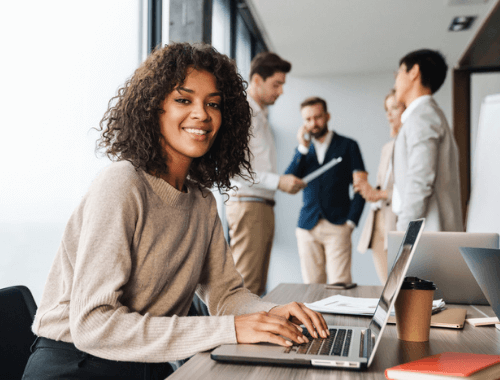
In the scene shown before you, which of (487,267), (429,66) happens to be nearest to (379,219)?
(429,66)

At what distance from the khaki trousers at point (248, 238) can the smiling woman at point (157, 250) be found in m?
1.31

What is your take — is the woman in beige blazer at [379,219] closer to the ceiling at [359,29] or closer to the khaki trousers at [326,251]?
the khaki trousers at [326,251]

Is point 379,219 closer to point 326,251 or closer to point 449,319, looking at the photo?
point 326,251

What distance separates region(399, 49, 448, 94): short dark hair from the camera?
2.48 metres

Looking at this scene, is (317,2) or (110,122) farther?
(317,2)

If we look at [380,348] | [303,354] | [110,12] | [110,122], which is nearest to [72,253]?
[110,122]

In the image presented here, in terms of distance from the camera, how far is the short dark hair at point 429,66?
2.48 m

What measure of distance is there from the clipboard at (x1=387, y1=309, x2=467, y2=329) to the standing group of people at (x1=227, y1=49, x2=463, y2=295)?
95 centimetres

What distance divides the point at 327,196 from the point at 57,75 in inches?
89.9

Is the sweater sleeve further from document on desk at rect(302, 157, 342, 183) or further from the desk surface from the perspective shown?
document on desk at rect(302, 157, 342, 183)

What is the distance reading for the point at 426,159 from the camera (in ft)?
7.52

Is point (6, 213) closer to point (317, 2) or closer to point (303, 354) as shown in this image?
point (303, 354)

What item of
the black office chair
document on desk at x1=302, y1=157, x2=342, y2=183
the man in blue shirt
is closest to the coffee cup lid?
the black office chair

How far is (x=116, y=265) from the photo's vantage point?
0.93m
